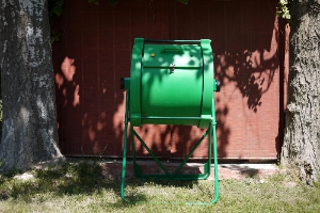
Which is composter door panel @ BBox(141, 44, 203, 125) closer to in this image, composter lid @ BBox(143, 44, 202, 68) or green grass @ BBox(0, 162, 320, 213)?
composter lid @ BBox(143, 44, 202, 68)

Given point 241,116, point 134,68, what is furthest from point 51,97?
point 241,116

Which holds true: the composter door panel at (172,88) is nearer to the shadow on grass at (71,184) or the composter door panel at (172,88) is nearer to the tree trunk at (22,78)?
the shadow on grass at (71,184)

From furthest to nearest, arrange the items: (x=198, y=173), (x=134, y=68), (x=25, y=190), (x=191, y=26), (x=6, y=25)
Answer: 1. (x=191, y=26)
2. (x=198, y=173)
3. (x=6, y=25)
4. (x=25, y=190)
5. (x=134, y=68)

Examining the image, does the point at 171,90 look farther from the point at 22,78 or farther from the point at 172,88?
the point at 22,78

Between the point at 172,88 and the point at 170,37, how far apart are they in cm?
194

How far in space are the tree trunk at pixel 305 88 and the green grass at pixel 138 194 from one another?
1.06ft

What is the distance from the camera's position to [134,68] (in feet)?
15.4

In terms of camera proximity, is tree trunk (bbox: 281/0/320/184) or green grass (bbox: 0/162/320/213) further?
tree trunk (bbox: 281/0/320/184)

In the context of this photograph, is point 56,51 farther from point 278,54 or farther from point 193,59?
point 278,54

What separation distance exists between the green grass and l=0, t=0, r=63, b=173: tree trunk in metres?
0.33

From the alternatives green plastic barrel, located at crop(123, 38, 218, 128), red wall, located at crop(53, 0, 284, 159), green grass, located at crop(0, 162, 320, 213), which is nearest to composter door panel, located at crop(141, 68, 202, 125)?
green plastic barrel, located at crop(123, 38, 218, 128)

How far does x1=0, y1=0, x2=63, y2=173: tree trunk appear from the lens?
18.4 feet

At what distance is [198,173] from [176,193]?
96cm

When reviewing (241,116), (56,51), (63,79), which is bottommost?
(241,116)
